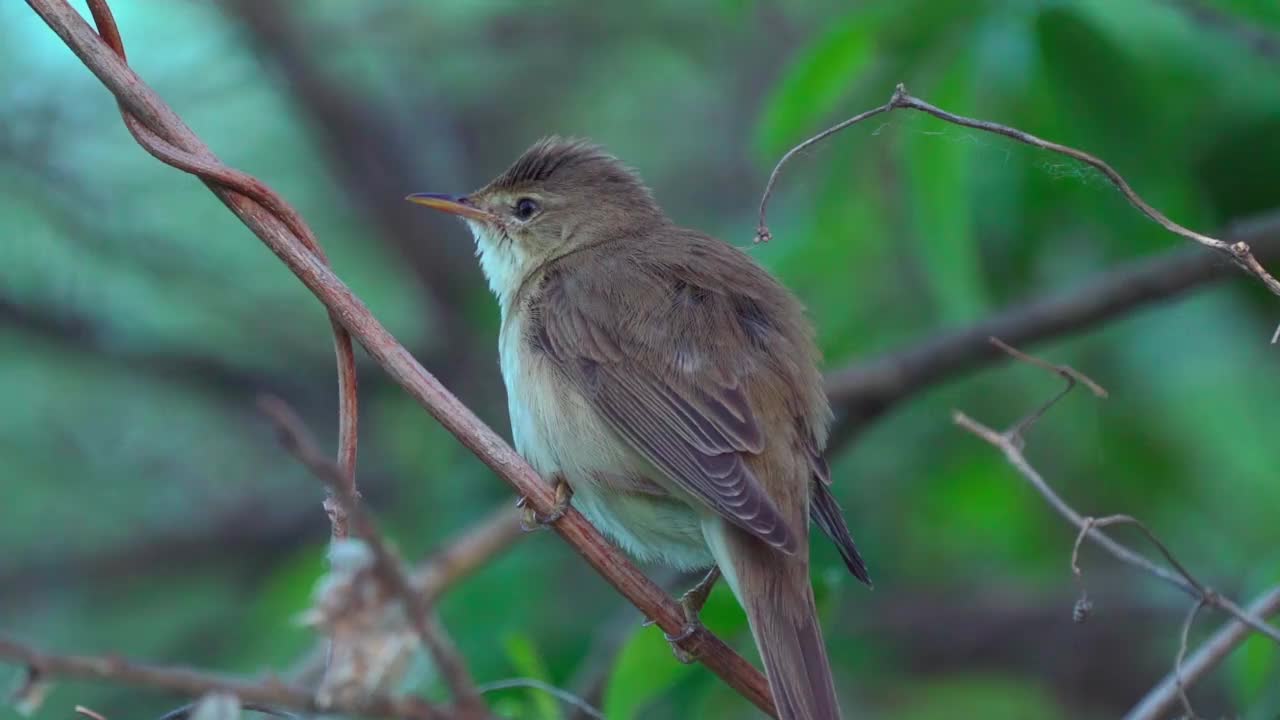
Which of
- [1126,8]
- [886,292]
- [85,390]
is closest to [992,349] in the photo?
[886,292]

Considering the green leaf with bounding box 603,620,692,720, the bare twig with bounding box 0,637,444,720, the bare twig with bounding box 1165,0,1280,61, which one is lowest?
the bare twig with bounding box 0,637,444,720

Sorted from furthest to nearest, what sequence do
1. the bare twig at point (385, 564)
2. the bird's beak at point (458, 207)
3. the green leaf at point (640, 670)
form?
1. the bird's beak at point (458, 207)
2. the green leaf at point (640, 670)
3. the bare twig at point (385, 564)

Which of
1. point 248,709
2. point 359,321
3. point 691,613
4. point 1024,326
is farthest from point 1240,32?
point 248,709

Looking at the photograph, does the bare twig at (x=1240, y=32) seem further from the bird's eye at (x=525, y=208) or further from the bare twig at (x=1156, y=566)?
the bird's eye at (x=525, y=208)

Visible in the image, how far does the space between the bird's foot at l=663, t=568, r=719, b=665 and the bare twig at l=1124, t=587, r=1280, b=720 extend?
0.81 metres

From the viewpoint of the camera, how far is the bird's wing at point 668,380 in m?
2.74

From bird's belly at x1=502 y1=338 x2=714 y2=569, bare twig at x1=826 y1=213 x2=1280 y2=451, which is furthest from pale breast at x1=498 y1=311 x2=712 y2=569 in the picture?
bare twig at x1=826 y1=213 x2=1280 y2=451

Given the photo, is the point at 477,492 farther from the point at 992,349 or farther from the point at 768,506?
the point at 768,506

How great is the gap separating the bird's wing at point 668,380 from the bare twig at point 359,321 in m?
0.32

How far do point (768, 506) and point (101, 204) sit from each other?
12.1 feet

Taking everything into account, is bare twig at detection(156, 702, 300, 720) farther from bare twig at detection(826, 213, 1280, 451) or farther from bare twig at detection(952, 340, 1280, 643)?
bare twig at detection(826, 213, 1280, 451)

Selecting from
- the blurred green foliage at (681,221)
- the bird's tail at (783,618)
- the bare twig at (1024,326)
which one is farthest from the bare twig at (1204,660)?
the bare twig at (1024,326)

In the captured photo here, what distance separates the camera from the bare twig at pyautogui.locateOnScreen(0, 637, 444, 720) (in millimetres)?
1241

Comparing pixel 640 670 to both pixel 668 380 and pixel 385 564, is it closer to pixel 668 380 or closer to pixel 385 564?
pixel 668 380
